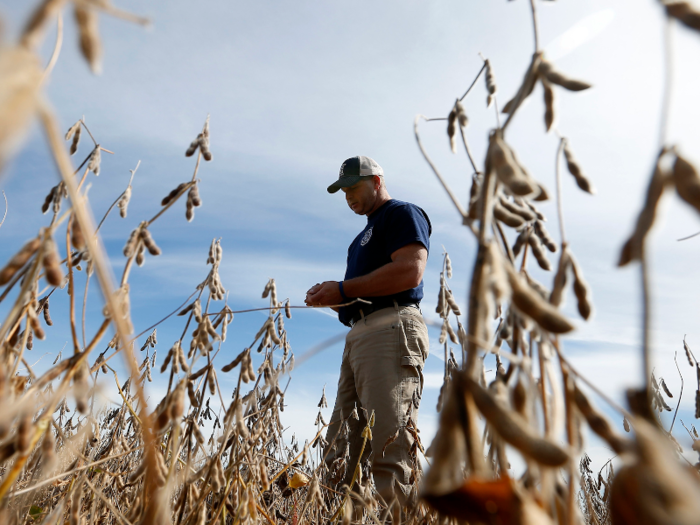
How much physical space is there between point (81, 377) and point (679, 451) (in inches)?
76.4

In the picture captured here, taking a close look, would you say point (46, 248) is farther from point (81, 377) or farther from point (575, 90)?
point (575, 90)

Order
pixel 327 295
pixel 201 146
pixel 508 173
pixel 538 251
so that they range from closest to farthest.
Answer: pixel 508 173 < pixel 538 251 < pixel 201 146 < pixel 327 295

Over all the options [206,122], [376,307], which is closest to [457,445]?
[206,122]

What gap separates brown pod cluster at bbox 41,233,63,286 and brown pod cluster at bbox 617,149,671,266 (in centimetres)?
75

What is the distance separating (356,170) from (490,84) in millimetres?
2985

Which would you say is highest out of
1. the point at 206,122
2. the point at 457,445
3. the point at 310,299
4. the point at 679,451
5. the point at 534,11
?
the point at 310,299

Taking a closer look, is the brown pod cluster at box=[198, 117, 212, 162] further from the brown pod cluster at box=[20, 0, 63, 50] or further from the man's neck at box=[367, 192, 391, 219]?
the man's neck at box=[367, 192, 391, 219]

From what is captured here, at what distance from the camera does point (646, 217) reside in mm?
522

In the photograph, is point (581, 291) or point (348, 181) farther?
point (348, 181)

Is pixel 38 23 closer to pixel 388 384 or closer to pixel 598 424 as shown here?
pixel 598 424

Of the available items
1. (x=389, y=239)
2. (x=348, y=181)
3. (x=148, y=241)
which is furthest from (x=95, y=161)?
(x=348, y=181)

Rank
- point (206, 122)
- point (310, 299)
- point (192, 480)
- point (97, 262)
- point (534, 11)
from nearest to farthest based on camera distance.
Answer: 1. point (97, 262)
2. point (534, 11)
3. point (192, 480)
4. point (206, 122)
5. point (310, 299)

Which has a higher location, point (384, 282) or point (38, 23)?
point (384, 282)

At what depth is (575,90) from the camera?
0.68m
